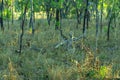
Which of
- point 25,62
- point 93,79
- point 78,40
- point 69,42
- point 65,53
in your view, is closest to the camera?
point 93,79

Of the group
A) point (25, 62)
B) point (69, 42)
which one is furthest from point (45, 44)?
Answer: point (25, 62)

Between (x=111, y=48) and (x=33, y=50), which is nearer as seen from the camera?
(x=33, y=50)

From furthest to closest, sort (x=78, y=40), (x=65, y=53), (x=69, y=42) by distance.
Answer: (x=78, y=40) → (x=69, y=42) → (x=65, y=53)

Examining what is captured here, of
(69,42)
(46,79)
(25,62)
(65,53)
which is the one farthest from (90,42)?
(46,79)

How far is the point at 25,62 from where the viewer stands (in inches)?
392

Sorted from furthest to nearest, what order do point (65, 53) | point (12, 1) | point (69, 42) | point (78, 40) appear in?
point (12, 1)
point (78, 40)
point (69, 42)
point (65, 53)

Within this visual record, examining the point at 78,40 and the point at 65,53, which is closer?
the point at 65,53

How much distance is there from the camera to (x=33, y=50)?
40.4 ft

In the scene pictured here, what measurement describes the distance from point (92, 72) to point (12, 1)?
56.6 ft

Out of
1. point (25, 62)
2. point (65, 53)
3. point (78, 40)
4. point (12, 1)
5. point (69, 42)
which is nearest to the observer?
point (25, 62)

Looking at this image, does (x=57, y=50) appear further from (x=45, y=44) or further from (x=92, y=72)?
(x=92, y=72)

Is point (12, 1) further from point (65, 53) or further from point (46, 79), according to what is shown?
point (46, 79)

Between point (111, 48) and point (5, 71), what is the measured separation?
7127 mm

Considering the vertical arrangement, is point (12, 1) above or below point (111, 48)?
above
